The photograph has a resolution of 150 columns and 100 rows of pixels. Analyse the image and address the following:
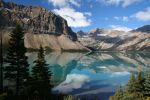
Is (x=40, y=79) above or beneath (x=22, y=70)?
beneath

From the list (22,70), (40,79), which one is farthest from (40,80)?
(22,70)

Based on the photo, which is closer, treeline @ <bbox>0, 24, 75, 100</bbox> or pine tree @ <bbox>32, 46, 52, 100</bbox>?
treeline @ <bbox>0, 24, 75, 100</bbox>

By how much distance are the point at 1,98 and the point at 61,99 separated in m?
16.2

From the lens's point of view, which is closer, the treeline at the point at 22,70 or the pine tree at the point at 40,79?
the treeline at the point at 22,70

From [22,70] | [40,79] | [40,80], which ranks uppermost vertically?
[22,70]

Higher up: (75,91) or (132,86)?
(132,86)

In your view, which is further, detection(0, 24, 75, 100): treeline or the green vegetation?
the green vegetation

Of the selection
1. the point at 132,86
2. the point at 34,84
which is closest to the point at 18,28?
the point at 34,84

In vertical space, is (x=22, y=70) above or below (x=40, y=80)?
→ above

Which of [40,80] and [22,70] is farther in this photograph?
[22,70]

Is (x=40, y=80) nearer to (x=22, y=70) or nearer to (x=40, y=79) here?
(x=40, y=79)

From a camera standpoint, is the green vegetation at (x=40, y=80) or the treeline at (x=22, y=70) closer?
the treeline at (x=22, y=70)

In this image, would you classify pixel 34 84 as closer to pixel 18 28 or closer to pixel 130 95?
pixel 18 28

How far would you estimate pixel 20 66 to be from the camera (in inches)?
1503
